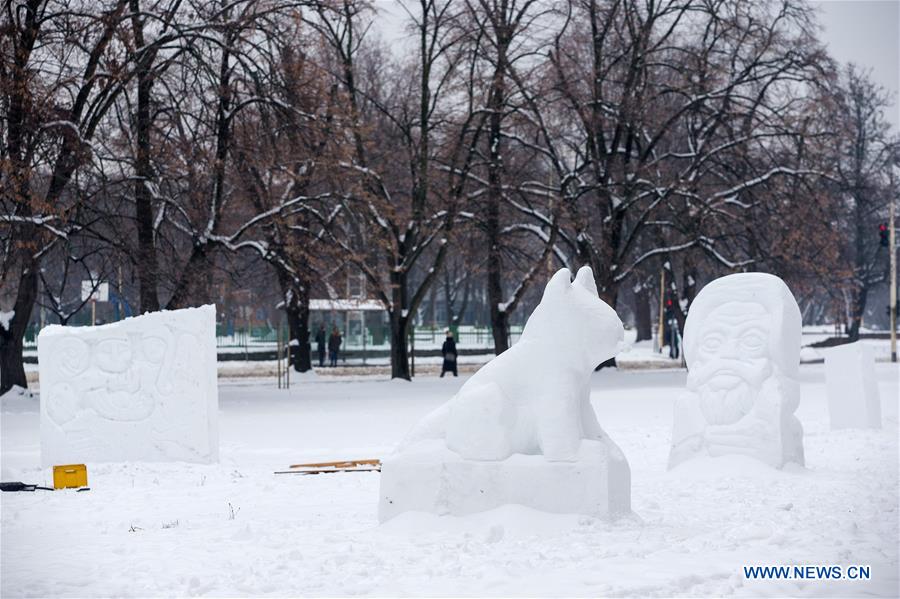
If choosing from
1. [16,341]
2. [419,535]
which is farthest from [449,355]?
[419,535]

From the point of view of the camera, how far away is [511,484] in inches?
345

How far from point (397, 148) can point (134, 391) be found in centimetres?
1953

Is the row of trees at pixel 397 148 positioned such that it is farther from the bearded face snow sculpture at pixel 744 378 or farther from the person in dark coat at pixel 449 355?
the bearded face snow sculpture at pixel 744 378

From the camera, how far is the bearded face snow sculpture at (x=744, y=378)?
42.0 ft

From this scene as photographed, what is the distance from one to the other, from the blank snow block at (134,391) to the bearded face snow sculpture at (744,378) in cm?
584

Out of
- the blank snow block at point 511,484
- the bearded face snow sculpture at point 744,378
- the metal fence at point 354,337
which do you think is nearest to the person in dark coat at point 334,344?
the metal fence at point 354,337

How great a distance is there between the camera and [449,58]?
30.2 meters

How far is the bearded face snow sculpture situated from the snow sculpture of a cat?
13.7 feet

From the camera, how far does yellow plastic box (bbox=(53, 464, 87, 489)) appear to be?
12.0 m

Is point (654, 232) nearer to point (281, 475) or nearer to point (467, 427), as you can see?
point (281, 475)

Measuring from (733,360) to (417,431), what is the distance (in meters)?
5.42

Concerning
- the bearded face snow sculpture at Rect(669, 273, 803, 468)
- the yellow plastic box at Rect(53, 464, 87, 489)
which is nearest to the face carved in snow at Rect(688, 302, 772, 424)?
the bearded face snow sculpture at Rect(669, 273, 803, 468)

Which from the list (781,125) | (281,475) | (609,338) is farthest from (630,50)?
(609,338)

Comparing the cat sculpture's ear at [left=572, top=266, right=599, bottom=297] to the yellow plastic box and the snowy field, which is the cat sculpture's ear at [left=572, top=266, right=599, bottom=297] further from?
the yellow plastic box
